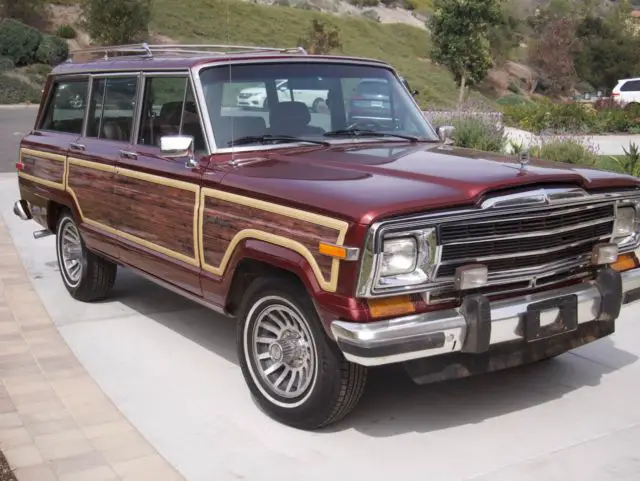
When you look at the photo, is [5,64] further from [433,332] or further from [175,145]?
[433,332]

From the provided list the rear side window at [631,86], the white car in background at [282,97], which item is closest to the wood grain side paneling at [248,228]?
the white car in background at [282,97]

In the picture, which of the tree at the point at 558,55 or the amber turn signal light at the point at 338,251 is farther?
the tree at the point at 558,55

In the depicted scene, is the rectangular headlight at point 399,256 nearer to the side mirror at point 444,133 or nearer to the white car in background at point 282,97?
the white car in background at point 282,97

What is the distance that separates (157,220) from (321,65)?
1.52 meters

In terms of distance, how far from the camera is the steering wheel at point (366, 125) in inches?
211

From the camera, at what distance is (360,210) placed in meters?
3.67

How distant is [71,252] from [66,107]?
4.09 ft

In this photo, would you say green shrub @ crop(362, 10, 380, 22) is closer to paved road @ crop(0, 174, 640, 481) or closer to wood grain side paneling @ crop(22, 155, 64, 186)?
wood grain side paneling @ crop(22, 155, 64, 186)

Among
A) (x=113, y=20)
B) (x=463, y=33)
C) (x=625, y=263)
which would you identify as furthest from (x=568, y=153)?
(x=113, y=20)

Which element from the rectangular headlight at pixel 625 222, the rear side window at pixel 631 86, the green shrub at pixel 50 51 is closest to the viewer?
the rectangular headlight at pixel 625 222

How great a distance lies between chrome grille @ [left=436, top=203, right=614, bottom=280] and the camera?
3844 mm

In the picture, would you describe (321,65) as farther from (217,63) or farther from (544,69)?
(544,69)

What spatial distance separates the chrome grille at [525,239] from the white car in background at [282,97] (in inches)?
70.0

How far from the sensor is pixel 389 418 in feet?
14.7
